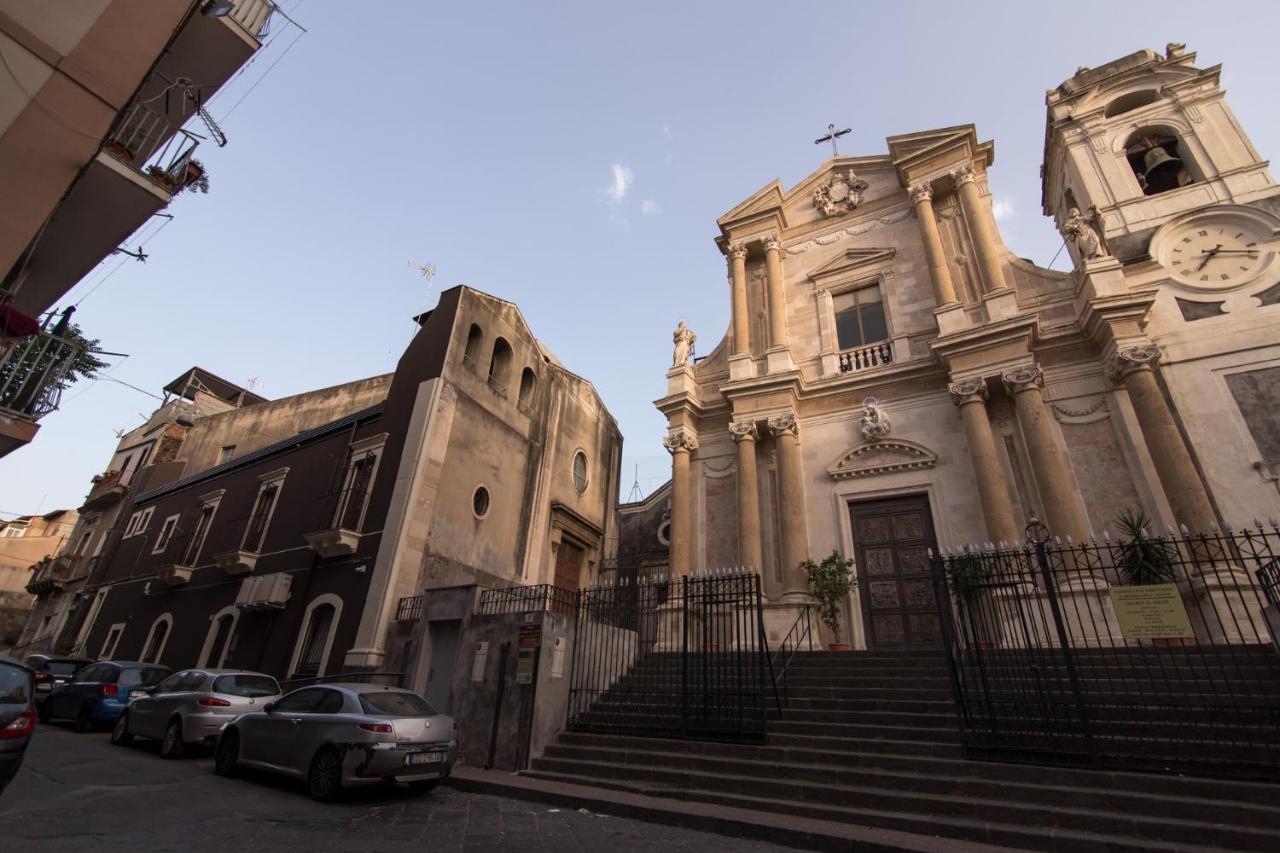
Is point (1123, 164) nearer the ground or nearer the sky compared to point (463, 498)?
nearer the sky

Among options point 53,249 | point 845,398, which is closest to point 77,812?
point 53,249

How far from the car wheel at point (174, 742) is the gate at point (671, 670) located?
6.04 m

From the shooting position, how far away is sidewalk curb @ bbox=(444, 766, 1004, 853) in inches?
193

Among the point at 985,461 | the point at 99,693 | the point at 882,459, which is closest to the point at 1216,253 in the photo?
the point at 985,461

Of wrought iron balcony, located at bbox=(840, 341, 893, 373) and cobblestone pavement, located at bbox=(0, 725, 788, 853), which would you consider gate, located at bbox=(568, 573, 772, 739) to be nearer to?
cobblestone pavement, located at bbox=(0, 725, 788, 853)

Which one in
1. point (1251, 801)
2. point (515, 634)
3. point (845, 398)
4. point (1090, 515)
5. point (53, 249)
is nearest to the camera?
point (1251, 801)

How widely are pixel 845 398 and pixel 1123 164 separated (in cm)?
871

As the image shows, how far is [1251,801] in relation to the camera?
489 cm

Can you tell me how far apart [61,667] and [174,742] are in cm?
913

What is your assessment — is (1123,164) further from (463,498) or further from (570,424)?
(463,498)

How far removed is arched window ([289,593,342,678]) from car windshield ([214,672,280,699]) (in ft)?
8.22

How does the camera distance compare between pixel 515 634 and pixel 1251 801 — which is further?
pixel 515 634

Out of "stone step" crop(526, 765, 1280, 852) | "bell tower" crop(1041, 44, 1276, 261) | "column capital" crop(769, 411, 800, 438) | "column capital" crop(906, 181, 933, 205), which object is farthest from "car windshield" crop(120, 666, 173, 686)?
"bell tower" crop(1041, 44, 1276, 261)

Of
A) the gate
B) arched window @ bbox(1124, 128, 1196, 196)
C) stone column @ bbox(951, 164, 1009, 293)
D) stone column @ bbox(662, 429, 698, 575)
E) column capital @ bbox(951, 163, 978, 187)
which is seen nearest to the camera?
the gate
